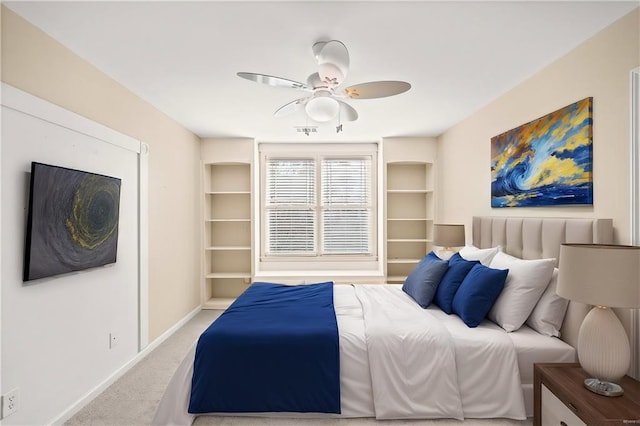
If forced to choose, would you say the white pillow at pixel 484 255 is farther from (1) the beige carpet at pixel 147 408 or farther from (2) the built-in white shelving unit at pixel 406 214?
(2) the built-in white shelving unit at pixel 406 214

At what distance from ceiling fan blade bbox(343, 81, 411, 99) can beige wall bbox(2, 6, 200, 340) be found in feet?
6.49

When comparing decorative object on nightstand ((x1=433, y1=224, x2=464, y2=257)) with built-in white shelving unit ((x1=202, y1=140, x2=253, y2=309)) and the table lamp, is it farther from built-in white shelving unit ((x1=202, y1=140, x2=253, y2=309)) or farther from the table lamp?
built-in white shelving unit ((x1=202, y1=140, x2=253, y2=309))

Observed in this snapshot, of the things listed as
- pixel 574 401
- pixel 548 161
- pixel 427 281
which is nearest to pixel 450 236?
pixel 427 281

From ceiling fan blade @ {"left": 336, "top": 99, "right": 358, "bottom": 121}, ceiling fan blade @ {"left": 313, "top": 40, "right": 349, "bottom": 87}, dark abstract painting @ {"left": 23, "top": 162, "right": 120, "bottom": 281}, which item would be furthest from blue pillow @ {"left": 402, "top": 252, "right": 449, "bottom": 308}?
dark abstract painting @ {"left": 23, "top": 162, "right": 120, "bottom": 281}

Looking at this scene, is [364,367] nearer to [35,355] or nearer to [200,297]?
[35,355]

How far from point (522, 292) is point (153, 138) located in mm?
3666

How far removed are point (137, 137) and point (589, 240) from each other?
3.78 m

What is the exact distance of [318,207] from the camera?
17.2 ft

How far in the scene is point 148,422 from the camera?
7.21 ft

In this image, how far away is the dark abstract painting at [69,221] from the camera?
193 centimetres

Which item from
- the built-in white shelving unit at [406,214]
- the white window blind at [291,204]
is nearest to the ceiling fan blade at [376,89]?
the built-in white shelving unit at [406,214]

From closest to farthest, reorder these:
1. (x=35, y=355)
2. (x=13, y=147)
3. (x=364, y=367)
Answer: (x=13, y=147) → (x=35, y=355) → (x=364, y=367)

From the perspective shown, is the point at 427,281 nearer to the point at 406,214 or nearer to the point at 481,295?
the point at 481,295

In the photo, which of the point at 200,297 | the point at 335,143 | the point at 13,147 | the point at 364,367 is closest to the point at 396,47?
the point at 364,367
